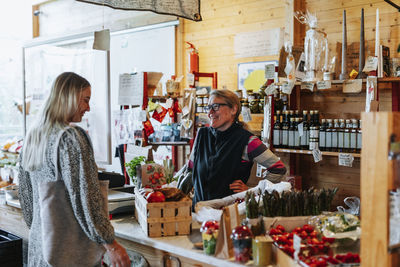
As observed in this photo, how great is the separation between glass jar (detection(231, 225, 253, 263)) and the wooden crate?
0.42 metres

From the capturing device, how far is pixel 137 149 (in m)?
3.96

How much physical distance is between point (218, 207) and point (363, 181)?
1.12 metres

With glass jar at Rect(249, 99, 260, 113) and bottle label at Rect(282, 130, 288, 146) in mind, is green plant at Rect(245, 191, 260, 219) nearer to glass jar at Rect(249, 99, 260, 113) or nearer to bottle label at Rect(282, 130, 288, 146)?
bottle label at Rect(282, 130, 288, 146)

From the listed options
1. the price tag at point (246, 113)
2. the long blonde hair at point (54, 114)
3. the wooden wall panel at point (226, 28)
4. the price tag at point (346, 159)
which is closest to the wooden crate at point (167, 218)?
the long blonde hair at point (54, 114)

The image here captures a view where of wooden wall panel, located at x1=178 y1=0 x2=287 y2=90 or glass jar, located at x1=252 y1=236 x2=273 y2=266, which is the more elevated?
wooden wall panel, located at x1=178 y1=0 x2=287 y2=90

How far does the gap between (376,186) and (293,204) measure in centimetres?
71

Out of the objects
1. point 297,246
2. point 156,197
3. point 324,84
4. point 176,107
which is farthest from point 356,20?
point 297,246

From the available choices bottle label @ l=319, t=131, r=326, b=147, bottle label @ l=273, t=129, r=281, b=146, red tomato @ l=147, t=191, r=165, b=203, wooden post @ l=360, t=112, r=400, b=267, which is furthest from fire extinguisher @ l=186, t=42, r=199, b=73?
wooden post @ l=360, t=112, r=400, b=267

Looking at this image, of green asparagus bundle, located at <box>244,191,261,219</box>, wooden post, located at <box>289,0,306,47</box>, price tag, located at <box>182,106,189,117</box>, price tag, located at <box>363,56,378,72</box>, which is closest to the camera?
green asparagus bundle, located at <box>244,191,261,219</box>

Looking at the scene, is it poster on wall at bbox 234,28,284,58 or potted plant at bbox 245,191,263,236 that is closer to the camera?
potted plant at bbox 245,191,263,236

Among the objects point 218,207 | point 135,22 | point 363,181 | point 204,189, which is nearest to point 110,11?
point 135,22

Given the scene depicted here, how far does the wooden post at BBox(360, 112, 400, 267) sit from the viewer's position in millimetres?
1396

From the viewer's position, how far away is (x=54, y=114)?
6.27ft

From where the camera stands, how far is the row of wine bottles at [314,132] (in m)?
3.32
